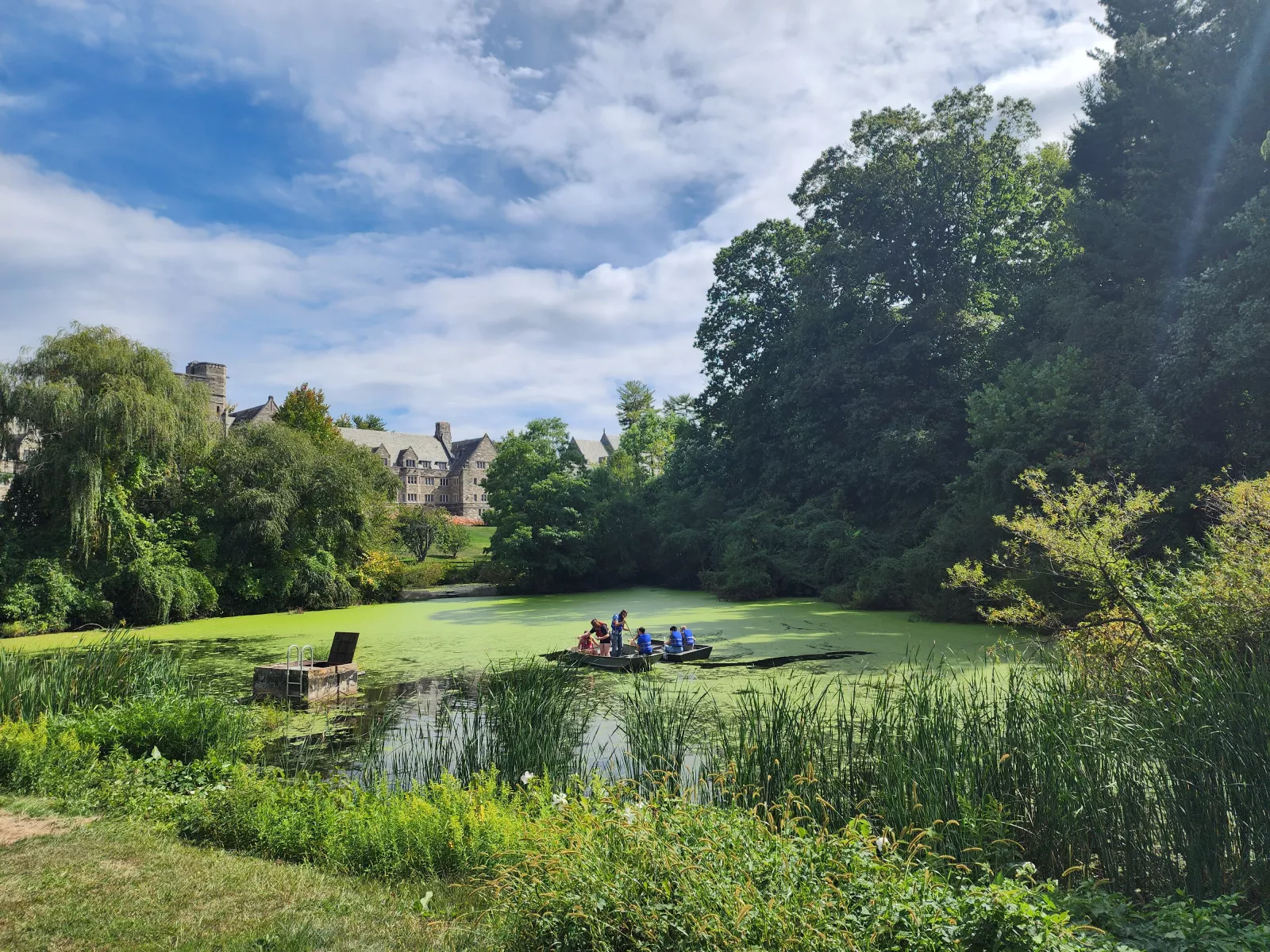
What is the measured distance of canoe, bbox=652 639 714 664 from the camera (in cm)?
1344

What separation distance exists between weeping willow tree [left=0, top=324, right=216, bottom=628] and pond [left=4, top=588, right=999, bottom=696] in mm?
1331

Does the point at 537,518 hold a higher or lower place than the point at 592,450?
lower

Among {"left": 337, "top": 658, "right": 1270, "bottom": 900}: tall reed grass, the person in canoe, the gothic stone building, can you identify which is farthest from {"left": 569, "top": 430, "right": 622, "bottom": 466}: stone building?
{"left": 337, "top": 658, "right": 1270, "bottom": 900}: tall reed grass

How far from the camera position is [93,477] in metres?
18.6

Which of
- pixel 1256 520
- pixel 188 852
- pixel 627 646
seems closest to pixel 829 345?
pixel 627 646

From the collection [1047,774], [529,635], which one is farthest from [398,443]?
[1047,774]

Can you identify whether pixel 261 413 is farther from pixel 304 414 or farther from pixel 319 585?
pixel 319 585

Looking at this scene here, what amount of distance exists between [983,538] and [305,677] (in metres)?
14.2

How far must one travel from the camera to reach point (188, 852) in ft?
16.1

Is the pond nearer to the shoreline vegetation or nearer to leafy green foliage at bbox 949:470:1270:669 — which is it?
leafy green foliage at bbox 949:470:1270:669

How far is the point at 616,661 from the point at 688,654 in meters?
1.40

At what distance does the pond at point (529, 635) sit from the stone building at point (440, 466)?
4007 centimetres

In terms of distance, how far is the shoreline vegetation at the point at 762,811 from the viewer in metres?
3.02

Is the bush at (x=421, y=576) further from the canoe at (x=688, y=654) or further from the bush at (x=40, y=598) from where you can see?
the canoe at (x=688, y=654)
